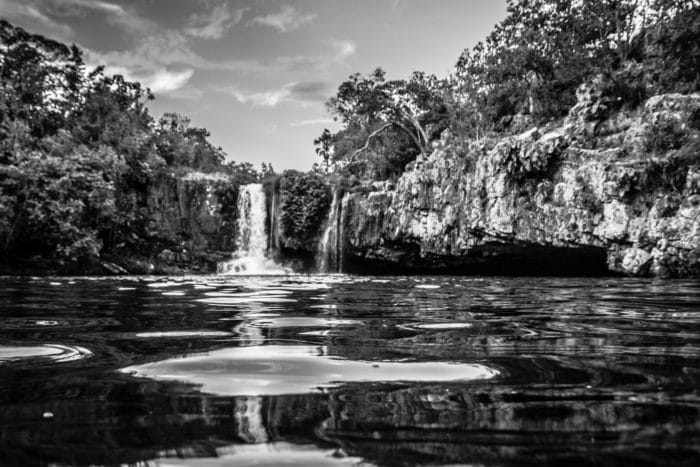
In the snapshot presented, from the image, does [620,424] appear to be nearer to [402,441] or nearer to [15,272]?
[402,441]

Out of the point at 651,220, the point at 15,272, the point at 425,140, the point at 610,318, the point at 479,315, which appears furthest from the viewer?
the point at 425,140

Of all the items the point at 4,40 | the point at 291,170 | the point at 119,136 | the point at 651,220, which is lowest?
the point at 651,220

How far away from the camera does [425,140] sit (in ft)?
83.9

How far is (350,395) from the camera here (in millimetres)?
1117

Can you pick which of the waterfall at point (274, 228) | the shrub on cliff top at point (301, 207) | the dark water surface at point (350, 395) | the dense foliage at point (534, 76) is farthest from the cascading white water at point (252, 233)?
the dark water surface at point (350, 395)

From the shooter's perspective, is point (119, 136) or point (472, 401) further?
point (119, 136)

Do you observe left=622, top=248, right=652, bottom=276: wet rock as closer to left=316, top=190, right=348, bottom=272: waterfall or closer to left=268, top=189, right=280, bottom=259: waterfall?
left=316, top=190, right=348, bottom=272: waterfall

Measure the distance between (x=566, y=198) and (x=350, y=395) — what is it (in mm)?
14017

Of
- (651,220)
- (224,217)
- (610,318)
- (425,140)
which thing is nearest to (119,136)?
(224,217)

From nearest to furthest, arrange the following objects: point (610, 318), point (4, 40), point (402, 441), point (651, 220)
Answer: point (402, 441), point (610, 318), point (651, 220), point (4, 40)

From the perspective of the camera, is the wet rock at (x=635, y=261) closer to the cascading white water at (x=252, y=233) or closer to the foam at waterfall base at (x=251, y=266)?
the foam at waterfall base at (x=251, y=266)

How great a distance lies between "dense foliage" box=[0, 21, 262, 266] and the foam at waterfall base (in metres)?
3.52

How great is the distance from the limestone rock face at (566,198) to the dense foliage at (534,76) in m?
2.38

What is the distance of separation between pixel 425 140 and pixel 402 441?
25683 millimetres
